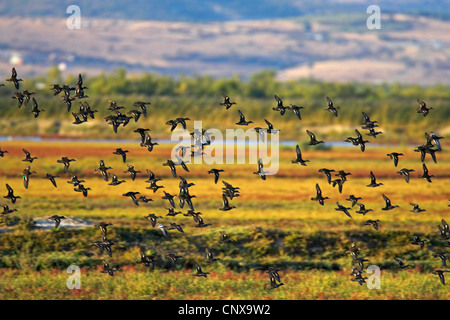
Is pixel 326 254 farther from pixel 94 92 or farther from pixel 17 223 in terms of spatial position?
pixel 94 92

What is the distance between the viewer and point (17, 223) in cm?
2667
